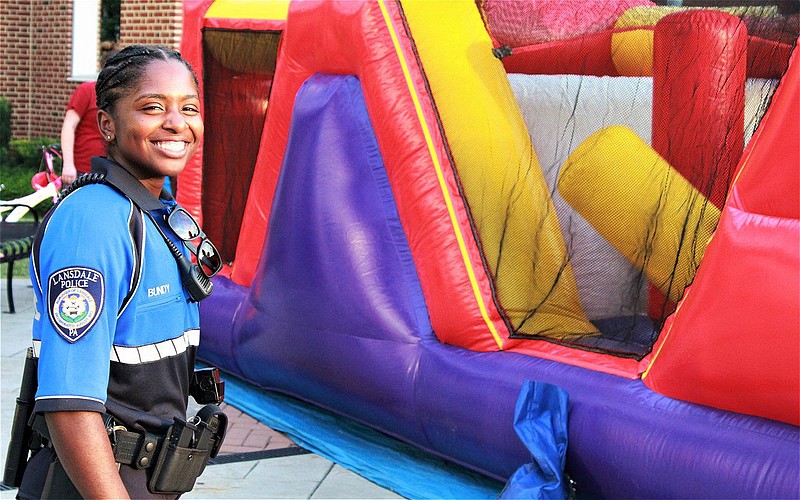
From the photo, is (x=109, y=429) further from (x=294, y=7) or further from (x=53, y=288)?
(x=294, y=7)

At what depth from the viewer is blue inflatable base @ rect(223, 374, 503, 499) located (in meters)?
3.97

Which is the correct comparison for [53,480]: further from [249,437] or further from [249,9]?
→ [249,9]

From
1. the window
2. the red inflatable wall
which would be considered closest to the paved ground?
the red inflatable wall

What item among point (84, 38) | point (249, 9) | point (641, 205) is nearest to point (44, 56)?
point (84, 38)

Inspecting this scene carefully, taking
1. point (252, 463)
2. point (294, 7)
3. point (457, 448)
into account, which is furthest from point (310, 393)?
point (294, 7)

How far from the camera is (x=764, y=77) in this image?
10.3 ft

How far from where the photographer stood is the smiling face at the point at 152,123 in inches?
72.4

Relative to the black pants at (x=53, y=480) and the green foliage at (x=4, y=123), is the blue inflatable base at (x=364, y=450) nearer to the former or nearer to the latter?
the black pants at (x=53, y=480)

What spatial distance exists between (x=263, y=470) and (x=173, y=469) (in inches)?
98.9

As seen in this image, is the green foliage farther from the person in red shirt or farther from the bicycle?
the person in red shirt

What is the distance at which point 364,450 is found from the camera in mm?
4410

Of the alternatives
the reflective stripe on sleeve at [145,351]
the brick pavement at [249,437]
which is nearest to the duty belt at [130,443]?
the reflective stripe on sleeve at [145,351]

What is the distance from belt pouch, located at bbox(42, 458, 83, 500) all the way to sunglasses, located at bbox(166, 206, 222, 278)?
0.44 metres

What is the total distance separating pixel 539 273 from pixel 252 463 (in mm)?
1526
